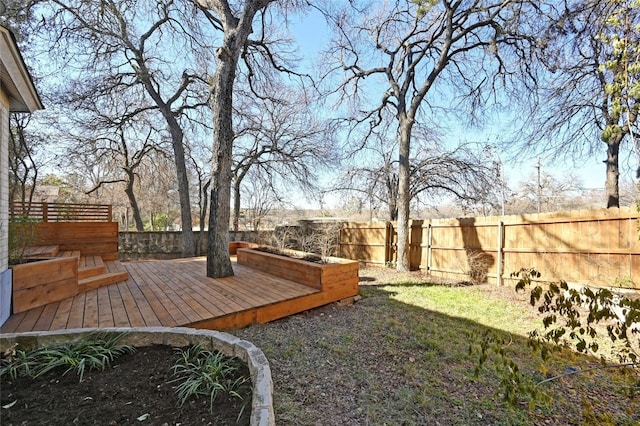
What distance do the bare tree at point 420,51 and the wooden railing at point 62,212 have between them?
25.1ft

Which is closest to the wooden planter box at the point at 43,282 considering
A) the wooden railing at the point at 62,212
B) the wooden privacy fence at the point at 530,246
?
the wooden railing at the point at 62,212

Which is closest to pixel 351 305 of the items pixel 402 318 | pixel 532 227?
pixel 402 318

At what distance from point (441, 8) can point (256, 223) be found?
11408 mm

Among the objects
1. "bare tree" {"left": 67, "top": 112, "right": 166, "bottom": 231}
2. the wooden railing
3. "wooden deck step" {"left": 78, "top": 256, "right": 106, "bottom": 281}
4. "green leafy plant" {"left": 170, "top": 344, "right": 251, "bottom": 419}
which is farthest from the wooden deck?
"bare tree" {"left": 67, "top": 112, "right": 166, "bottom": 231}

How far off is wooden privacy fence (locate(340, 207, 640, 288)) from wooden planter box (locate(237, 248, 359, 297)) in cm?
364

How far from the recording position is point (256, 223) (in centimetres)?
1488

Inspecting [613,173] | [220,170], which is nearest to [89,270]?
[220,170]

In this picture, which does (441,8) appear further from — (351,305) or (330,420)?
(330,420)

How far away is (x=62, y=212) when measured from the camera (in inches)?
253

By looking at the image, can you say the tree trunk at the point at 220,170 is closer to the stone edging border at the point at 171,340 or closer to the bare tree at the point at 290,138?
the stone edging border at the point at 171,340

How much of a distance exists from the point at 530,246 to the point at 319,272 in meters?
4.58

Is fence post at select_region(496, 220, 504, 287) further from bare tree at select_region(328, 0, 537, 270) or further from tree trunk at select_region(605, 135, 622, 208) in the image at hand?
tree trunk at select_region(605, 135, 622, 208)

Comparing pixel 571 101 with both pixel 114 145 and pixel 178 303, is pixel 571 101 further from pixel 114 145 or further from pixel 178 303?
pixel 114 145

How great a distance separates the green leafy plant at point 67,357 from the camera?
6.37 feet
